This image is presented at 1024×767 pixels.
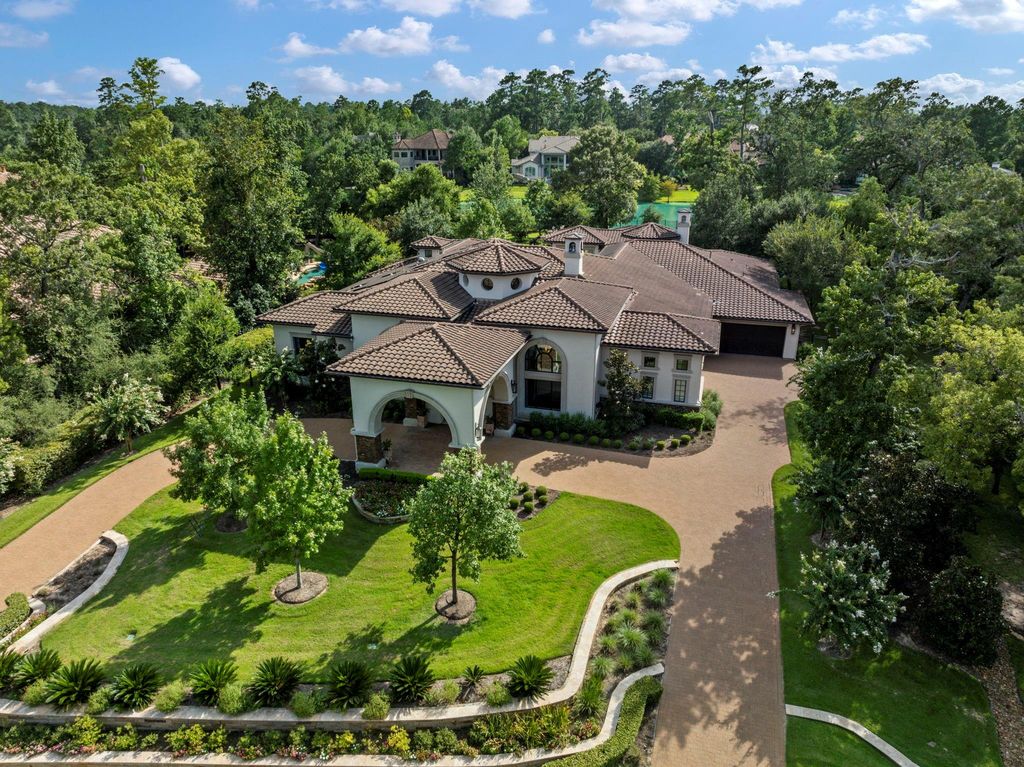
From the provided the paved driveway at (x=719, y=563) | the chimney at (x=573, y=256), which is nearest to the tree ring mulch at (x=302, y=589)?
the paved driveway at (x=719, y=563)

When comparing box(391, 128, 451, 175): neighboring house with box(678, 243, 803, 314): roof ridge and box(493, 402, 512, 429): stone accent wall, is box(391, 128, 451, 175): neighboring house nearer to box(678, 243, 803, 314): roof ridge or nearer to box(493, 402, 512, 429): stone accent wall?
box(678, 243, 803, 314): roof ridge

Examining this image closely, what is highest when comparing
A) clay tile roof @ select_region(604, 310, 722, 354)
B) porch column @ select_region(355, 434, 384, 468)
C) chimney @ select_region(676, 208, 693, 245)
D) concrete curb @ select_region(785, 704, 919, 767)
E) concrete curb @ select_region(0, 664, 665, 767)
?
chimney @ select_region(676, 208, 693, 245)

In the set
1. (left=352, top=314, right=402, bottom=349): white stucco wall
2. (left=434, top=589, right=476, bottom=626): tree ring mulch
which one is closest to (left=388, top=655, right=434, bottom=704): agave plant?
(left=434, top=589, right=476, bottom=626): tree ring mulch

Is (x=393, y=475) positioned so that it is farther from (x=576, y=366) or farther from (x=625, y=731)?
(x=625, y=731)

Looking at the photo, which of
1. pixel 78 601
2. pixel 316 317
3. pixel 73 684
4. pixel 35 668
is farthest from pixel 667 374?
pixel 35 668

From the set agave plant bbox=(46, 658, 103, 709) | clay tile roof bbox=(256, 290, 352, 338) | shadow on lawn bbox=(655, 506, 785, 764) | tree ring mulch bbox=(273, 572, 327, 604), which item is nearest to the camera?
shadow on lawn bbox=(655, 506, 785, 764)
